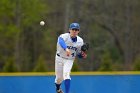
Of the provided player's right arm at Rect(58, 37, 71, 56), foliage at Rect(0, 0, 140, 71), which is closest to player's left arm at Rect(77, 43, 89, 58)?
player's right arm at Rect(58, 37, 71, 56)

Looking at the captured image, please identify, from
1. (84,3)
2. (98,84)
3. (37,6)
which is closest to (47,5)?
(84,3)

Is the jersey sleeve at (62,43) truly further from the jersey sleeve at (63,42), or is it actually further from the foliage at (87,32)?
the foliage at (87,32)

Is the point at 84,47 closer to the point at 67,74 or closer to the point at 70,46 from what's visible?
the point at 70,46

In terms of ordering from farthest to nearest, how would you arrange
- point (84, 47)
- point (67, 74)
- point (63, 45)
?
point (84, 47), point (67, 74), point (63, 45)

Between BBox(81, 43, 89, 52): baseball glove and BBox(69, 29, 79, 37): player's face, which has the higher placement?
BBox(69, 29, 79, 37): player's face

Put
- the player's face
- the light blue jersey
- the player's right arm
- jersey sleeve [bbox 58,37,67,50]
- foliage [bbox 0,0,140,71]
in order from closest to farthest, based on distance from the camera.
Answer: the player's right arm < jersey sleeve [bbox 58,37,67,50] < the player's face < the light blue jersey < foliage [bbox 0,0,140,71]

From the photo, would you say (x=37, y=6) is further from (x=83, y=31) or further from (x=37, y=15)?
(x=83, y=31)

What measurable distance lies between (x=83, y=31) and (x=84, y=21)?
28.5 inches

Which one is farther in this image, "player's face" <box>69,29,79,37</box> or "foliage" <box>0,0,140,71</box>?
"foliage" <box>0,0,140,71</box>

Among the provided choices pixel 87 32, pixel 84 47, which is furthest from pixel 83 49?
pixel 87 32

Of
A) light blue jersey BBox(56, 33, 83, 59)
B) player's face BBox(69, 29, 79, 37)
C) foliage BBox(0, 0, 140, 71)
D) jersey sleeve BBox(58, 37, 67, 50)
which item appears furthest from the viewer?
foliage BBox(0, 0, 140, 71)

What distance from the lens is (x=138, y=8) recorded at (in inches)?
1368

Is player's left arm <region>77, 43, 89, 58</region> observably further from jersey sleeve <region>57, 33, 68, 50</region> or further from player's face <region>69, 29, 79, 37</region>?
jersey sleeve <region>57, 33, 68, 50</region>

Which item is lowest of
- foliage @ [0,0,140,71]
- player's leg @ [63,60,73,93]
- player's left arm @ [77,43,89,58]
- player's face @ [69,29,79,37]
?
player's leg @ [63,60,73,93]
